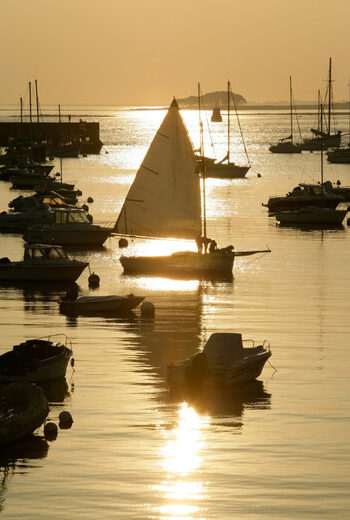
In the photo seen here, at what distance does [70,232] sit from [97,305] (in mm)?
22561

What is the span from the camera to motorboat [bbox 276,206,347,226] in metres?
91.5

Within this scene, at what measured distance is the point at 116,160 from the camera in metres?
196

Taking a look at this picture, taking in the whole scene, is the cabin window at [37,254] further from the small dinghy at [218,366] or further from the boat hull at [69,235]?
the small dinghy at [218,366]

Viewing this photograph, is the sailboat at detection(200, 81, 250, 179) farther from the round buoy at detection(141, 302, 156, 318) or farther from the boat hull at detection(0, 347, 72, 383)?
the boat hull at detection(0, 347, 72, 383)

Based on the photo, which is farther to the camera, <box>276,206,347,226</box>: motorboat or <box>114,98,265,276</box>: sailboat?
<box>276,206,347,226</box>: motorboat

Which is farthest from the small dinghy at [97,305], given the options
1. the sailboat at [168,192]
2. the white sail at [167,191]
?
the white sail at [167,191]

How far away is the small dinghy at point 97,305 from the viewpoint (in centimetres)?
5150

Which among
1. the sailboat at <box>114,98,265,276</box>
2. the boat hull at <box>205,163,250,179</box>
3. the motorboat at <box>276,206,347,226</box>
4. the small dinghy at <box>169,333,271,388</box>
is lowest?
the boat hull at <box>205,163,250,179</box>

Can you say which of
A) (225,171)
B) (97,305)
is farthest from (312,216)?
(225,171)

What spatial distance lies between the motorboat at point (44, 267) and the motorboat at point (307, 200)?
3755 cm

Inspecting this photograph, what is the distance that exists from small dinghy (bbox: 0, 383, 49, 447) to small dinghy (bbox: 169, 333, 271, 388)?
5313 mm

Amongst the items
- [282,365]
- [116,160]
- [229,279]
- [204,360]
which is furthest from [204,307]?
[116,160]

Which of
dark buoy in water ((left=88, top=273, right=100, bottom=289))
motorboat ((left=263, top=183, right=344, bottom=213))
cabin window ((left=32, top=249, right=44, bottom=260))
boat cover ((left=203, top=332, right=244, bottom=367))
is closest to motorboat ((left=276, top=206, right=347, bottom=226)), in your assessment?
motorboat ((left=263, top=183, right=344, bottom=213))

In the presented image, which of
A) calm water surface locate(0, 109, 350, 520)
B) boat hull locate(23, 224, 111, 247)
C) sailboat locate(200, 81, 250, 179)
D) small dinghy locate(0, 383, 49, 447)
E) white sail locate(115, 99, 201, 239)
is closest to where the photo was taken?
calm water surface locate(0, 109, 350, 520)
